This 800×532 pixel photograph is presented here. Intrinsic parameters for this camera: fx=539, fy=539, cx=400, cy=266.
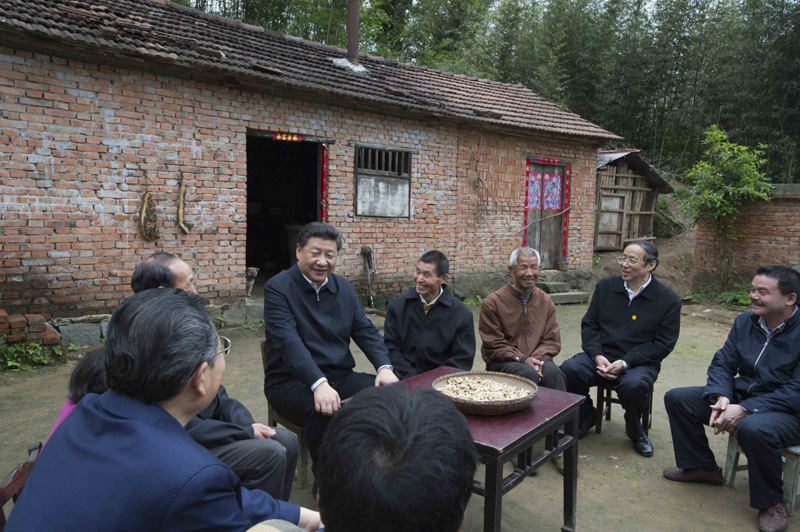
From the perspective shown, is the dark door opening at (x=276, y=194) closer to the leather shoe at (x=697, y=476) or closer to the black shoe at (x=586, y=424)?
the black shoe at (x=586, y=424)

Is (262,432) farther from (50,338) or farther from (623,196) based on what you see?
(623,196)

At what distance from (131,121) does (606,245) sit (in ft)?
40.9

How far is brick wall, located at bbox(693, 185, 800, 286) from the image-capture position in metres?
10.6

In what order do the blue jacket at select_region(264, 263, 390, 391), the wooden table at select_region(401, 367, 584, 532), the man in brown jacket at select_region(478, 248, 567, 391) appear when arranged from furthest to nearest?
the man in brown jacket at select_region(478, 248, 567, 391), the blue jacket at select_region(264, 263, 390, 391), the wooden table at select_region(401, 367, 584, 532)

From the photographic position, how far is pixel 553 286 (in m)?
11.2

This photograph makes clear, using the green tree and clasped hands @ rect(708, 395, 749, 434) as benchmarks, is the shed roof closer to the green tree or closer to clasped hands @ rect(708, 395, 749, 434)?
the green tree

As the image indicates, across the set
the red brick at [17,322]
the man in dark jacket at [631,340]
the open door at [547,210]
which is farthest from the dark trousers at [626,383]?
the open door at [547,210]

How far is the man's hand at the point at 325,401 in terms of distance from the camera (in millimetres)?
2965

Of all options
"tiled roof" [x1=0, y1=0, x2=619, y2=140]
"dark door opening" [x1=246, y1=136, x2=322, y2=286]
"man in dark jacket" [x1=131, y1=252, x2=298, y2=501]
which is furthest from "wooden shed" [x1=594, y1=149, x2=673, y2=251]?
"man in dark jacket" [x1=131, y1=252, x2=298, y2=501]

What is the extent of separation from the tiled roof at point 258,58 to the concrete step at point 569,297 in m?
3.32

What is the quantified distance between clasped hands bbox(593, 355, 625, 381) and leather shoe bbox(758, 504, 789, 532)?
1.21m

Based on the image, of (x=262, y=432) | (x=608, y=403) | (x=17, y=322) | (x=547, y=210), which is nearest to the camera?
(x=262, y=432)

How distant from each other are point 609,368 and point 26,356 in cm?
566

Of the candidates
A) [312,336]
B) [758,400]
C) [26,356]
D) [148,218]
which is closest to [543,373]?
[758,400]
